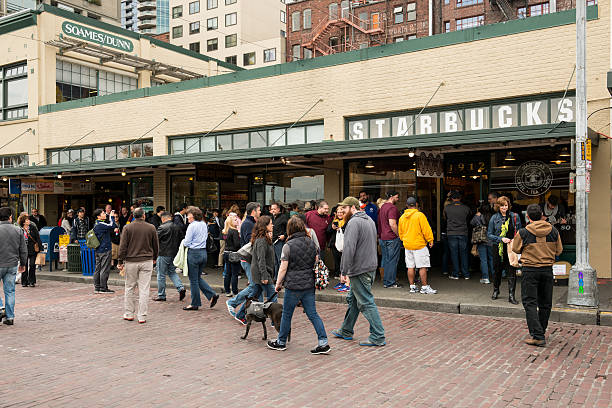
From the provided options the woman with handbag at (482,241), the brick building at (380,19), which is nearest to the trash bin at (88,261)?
the woman with handbag at (482,241)

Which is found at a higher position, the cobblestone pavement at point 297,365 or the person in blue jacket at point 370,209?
the person in blue jacket at point 370,209

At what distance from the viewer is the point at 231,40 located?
2418 inches

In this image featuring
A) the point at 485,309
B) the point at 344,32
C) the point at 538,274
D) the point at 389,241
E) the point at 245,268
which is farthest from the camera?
the point at 344,32

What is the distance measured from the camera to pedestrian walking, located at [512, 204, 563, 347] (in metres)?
6.64

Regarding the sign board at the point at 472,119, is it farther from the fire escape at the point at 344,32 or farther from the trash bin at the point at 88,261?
the fire escape at the point at 344,32

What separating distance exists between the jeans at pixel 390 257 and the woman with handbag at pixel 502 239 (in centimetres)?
212

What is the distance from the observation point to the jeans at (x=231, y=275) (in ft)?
33.7

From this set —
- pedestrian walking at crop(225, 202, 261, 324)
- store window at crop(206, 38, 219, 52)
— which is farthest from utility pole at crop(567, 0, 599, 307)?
store window at crop(206, 38, 219, 52)

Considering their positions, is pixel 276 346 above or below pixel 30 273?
below

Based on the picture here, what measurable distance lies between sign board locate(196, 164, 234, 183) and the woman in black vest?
8781 mm

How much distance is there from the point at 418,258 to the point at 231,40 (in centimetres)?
5675

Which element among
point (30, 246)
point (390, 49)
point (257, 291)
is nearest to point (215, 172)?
point (30, 246)

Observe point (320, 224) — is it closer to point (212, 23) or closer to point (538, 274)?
point (538, 274)

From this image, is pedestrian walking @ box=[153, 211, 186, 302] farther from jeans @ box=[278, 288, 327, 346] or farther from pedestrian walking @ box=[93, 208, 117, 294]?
jeans @ box=[278, 288, 327, 346]
